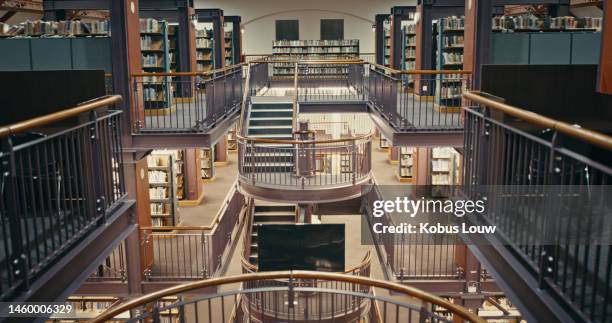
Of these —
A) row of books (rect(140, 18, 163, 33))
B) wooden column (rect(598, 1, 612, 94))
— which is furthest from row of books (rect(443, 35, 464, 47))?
wooden column (rect(598, 1, 612, 94))

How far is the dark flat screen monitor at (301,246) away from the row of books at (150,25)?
5.80 metres

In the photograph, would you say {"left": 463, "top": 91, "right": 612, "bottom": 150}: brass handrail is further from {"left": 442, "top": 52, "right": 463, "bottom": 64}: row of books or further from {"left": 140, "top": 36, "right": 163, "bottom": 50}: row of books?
{"left": 140, "top": 36, "right": 163, "bottom": 50}: row of books

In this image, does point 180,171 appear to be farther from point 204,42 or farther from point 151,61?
point 204,42

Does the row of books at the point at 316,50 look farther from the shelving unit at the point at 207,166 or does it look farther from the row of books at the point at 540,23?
the row of books at the point at 540,23

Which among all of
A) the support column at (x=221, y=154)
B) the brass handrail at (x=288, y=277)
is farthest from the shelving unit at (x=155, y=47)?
the brass handrail at (x=288, y=277)

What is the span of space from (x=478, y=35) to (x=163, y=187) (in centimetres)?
707

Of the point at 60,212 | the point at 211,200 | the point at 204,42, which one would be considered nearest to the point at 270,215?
the point at 211,200

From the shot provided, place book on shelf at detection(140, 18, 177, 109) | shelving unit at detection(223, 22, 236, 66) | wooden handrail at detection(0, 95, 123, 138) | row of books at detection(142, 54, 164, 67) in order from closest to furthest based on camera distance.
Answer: wooden handrail at detection(0, 95, 123, 138) < book on shelf at detection(140, 18, 177, 109) < row of books at detection(142, 54, 164, 67) < shelving unit at detection(223, 22, 236, 66)

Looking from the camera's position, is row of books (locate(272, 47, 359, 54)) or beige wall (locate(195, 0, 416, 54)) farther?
beige wall (locate(195, 0, 416, 54))

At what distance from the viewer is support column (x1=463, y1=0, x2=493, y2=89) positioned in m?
8.62

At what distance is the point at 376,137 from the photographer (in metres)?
21.2

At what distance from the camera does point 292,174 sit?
→ 966cm

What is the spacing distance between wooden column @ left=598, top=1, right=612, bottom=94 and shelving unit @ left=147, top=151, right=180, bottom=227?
8692 millimetres

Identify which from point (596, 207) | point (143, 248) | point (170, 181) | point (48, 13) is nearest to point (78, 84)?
point (143, 248)
